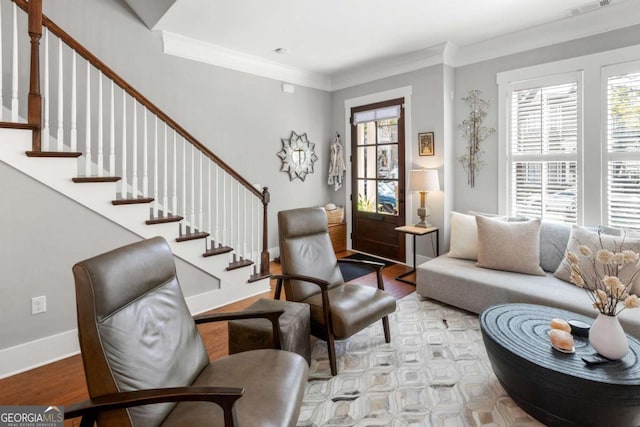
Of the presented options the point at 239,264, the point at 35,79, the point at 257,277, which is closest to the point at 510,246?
the point at 257,277

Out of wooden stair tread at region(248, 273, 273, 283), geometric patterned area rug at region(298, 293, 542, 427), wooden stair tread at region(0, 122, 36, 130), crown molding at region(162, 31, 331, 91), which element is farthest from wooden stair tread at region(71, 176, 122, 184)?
geometric patterned area rug at region(298, 293, 542, 427)

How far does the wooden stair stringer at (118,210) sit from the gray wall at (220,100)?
1532mm

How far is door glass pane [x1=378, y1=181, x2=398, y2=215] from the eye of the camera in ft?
16.4

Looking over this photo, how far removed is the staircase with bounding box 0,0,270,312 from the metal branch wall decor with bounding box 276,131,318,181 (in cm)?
108

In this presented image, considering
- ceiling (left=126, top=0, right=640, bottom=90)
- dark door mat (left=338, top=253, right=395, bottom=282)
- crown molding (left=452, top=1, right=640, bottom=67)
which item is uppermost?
ceiling (left=126, top=0, right=640, bottom=90)

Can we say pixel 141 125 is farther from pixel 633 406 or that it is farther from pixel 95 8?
pixel 633 406

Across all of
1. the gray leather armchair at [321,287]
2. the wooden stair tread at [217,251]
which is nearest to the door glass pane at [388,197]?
the gray leather armchair at [321,287]

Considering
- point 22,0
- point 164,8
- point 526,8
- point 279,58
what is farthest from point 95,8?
point 526,8

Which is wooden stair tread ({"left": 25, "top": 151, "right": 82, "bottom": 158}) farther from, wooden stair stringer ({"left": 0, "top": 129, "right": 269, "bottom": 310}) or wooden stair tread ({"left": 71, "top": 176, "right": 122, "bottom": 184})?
wooden stair tread ({"left": 71, "top": 176, "right": 122, "bottom": 184})

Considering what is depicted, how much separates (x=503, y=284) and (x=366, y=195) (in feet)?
9.12

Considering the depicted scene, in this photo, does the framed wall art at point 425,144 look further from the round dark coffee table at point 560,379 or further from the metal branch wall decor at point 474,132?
the round dark coffee table at point 560,379

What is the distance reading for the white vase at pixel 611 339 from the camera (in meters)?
1.71

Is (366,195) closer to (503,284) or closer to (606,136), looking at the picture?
(503,284)

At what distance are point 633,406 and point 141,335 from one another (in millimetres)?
2261
